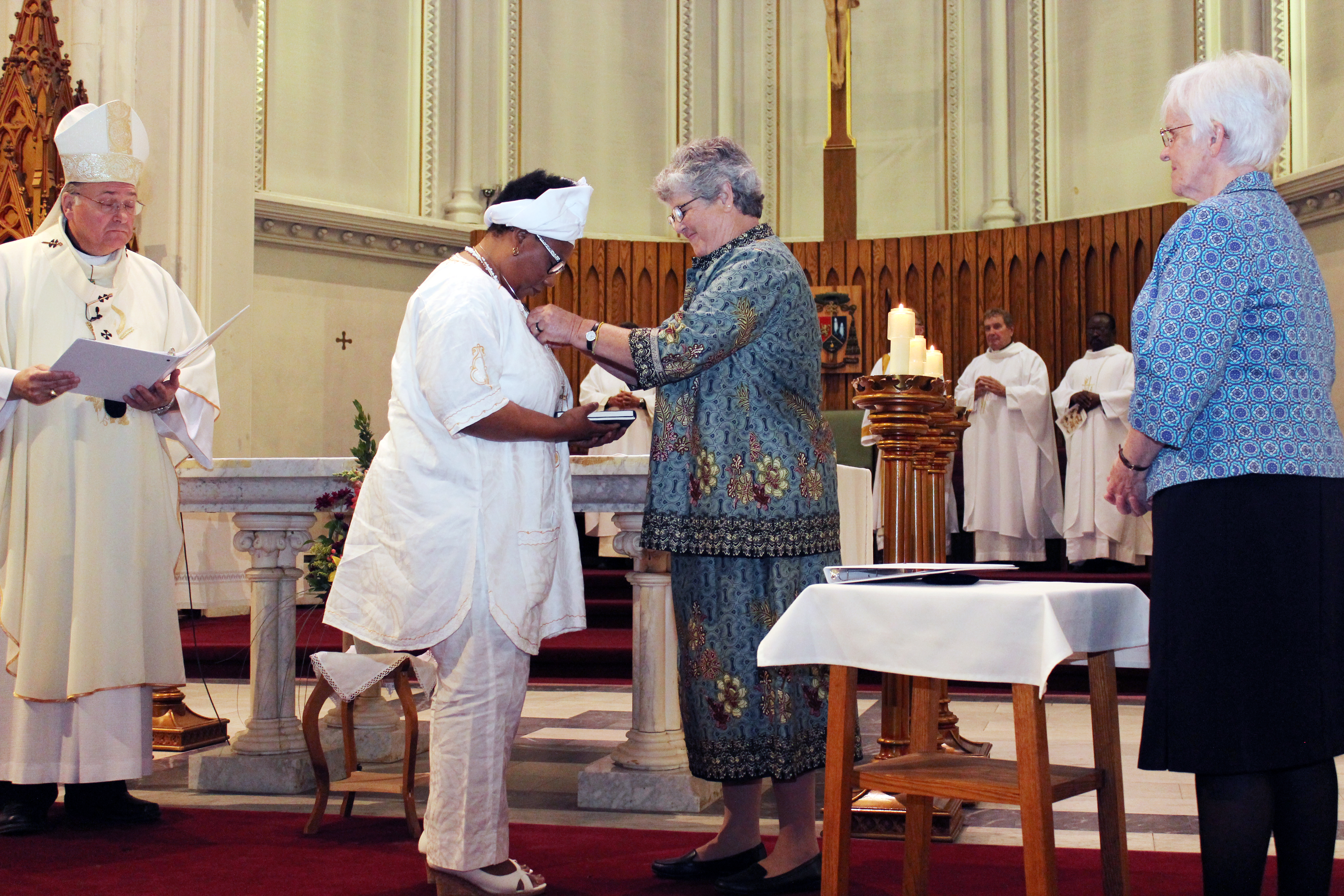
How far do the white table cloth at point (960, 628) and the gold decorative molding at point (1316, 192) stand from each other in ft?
23.2

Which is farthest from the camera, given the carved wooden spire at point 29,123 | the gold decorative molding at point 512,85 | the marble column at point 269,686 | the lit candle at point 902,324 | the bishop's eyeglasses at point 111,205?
the gold decorative molding at point 512,85

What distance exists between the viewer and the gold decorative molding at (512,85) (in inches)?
421

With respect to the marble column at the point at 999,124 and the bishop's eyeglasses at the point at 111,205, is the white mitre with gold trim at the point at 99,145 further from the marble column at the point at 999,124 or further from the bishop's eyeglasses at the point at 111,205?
the marble column at the point at 999,124

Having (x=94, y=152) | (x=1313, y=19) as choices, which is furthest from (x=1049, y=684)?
(x=1313, y=19)

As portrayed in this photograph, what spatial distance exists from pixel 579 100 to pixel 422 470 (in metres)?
8.82

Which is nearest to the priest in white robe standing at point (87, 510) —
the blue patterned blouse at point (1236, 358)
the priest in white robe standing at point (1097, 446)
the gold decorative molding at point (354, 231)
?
the blue patterned blouse at point (1236, 358)

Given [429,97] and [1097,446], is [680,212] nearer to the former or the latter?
[1097,446]

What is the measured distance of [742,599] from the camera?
292 centimetres

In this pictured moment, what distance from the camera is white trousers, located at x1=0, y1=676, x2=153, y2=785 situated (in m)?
3.53

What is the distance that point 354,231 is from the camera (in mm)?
9867

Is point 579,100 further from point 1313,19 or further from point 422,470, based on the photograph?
point 422,470

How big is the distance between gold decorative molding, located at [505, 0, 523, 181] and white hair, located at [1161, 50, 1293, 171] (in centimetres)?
865

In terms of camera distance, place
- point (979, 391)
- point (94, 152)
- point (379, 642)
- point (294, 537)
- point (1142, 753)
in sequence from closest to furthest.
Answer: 1. point (1142, 753)
2. point (379, 642)
3. point (94, 152)
4. point (294, 537)
5. point (979, 391)

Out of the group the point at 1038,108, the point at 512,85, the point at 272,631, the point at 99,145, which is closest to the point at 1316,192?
the point at 1038,108
